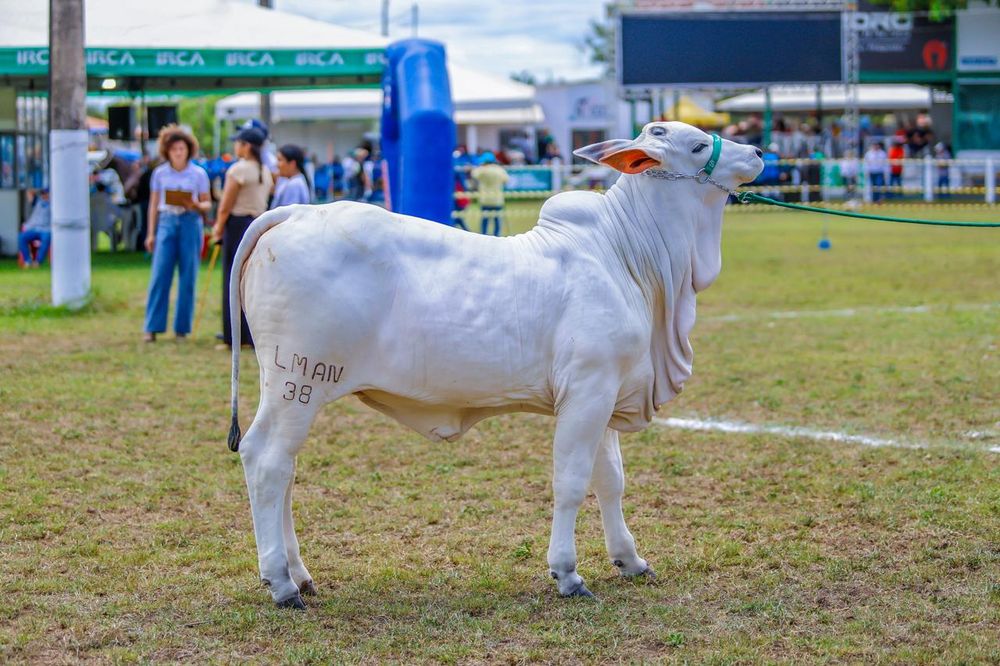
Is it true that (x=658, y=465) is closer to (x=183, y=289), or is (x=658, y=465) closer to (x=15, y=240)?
(x=183, y=289)

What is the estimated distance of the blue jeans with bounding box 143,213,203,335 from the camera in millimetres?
11758

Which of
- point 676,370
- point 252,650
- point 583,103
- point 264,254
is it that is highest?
point 583,103

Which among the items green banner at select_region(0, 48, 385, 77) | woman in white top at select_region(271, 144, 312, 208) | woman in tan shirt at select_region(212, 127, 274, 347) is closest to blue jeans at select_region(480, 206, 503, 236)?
green banner at select_region(0, 48, 385, 77)

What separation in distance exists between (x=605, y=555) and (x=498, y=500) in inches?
40.4

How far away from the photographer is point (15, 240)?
74.0ft

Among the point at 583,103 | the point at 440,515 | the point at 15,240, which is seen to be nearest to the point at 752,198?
the point at 440,515

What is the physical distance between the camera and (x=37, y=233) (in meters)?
20.2

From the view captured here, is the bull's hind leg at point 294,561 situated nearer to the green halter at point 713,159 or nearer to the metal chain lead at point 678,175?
the metal chain lead at point 678,175

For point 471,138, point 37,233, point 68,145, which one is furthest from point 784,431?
point 471,138

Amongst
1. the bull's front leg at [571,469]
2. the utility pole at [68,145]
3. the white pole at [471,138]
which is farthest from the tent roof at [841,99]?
the bull's front leg at [571,469]

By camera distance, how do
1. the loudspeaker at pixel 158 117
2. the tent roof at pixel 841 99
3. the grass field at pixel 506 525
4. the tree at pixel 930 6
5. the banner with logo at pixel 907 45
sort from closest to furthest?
the grass field at pixel 506 525 → the loudspeaker at pixel 158 117 → the tree at pixel 930 6 → the banner with logo at pixel 907 45 → the tent roof at pixel 841 99

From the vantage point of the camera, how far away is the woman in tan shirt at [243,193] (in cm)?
1106

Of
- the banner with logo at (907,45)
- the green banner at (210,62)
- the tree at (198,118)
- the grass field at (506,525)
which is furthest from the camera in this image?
the tree at (198,118)

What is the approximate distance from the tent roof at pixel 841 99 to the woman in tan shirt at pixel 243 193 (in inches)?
1408
